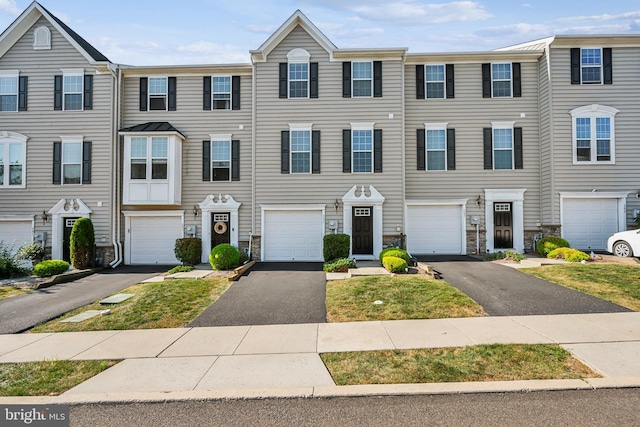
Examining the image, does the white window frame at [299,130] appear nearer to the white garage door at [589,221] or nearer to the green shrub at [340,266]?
the green shrub at [340,266]

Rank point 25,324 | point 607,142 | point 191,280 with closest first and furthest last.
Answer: point 25,324, point 191,280, point 607,142

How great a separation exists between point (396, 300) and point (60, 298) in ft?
31.7

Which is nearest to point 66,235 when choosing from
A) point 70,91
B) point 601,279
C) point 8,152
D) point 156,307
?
point 8,152

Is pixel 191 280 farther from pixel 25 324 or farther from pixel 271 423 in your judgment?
pixel 271 423

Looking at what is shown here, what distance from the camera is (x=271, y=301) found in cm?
910

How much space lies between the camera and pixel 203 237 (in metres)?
16.0

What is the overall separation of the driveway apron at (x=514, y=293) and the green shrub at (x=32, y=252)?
16.4 m

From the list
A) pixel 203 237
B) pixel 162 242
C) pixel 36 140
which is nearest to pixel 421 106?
pixel 203 237

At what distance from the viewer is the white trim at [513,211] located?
16.0 m

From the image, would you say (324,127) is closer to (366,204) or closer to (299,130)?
(299,130)

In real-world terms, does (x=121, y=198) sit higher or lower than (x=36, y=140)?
lower

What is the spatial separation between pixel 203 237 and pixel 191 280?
4930 millimetres

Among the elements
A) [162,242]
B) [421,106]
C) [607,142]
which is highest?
[421,106]

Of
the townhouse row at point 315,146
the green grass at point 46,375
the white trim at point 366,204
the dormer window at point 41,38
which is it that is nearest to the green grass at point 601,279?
the townhouse row at point 315,146
